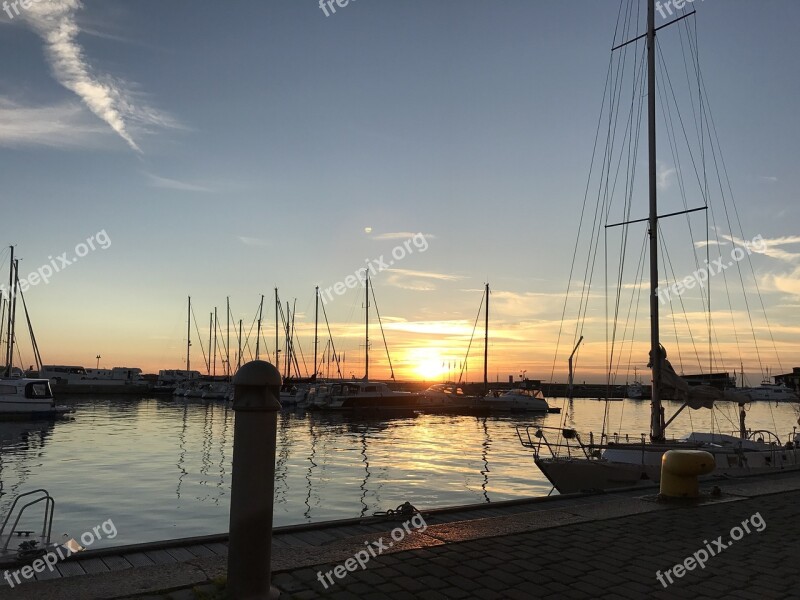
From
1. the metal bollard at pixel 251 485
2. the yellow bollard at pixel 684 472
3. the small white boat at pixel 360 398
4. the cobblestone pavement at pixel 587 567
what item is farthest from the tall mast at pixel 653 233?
the small white boat at pixel 360 398

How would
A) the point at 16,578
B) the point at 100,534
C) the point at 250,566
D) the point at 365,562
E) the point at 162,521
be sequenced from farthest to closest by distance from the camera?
the point at 162,521 → the point at 100,534 → the point at 365,562 → the point at 16,578 → the point at 250,566

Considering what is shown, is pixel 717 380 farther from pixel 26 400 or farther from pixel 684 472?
pixel 26 400

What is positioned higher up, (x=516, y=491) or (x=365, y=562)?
(x=365, y=562)

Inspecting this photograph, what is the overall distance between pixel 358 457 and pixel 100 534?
18178 mm

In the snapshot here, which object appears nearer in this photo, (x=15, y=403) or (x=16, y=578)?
(x=16, y=578)

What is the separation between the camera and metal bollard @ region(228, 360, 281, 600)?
17.7 ft

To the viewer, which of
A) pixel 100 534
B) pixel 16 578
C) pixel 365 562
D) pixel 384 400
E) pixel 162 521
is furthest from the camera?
pixel 384 400

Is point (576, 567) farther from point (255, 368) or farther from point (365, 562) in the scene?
point (255, 368)

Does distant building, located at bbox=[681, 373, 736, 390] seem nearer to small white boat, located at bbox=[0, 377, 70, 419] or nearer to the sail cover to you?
the sail cover

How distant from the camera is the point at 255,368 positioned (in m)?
5.52

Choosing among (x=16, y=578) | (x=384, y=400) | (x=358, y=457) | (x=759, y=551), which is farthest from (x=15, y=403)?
(x=759, y=551)

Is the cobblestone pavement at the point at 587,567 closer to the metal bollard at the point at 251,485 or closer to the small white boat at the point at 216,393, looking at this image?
the metal bollard at the point at 251,485

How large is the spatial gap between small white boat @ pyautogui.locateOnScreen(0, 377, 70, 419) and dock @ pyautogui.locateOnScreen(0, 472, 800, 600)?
49.2 meters

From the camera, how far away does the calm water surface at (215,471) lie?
19016mm
